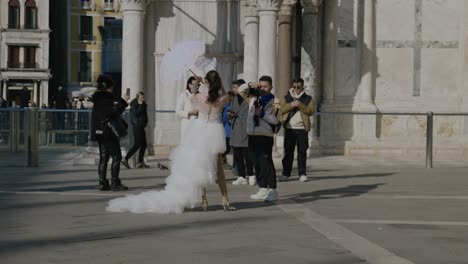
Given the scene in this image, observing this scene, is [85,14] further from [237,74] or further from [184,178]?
[184,178]

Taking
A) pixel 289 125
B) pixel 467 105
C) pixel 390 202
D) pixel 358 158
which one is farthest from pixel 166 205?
pixel 467 105

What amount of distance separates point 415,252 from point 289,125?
30.5ft

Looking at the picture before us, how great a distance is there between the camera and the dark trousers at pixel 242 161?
17703mm

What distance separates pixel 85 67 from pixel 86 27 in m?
3.70

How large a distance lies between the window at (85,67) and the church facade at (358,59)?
6038cm

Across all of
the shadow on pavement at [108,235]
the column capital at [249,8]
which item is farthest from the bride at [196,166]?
the column capital at [249,8]

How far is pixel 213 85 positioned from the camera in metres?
13.2

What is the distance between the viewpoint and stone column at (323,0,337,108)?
26.7 meters

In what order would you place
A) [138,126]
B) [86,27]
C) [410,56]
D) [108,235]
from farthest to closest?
[86,27] → [410,56] → [138,126] → [108,235]

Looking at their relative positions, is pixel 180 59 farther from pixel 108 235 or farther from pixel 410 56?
pixel 410 56

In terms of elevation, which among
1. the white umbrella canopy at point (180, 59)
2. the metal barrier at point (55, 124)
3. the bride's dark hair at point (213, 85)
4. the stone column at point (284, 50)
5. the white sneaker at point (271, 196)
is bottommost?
the white sneaker at point (271, 196)

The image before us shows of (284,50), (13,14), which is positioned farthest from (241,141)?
(13,14)

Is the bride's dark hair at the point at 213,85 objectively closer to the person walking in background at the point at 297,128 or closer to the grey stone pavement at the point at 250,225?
the grey stone pavement at the point at 250,225

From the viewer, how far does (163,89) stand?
26.2 m
